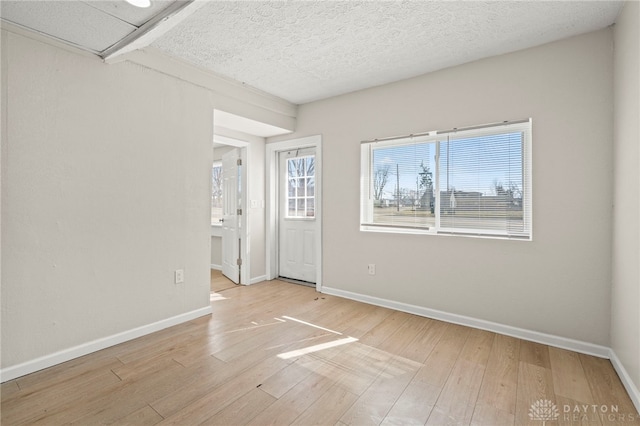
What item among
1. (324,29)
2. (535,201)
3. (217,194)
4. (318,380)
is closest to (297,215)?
(217,194)

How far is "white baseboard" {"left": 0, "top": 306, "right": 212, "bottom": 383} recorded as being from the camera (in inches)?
79.8

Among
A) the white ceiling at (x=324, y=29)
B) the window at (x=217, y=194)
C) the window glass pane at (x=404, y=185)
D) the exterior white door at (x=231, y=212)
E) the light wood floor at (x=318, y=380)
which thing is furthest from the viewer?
Answer: the window at (x=217, y=194)

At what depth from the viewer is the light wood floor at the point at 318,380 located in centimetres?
168

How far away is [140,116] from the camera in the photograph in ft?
8.77

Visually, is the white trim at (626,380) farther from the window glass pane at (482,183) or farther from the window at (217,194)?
the window at (217,194)

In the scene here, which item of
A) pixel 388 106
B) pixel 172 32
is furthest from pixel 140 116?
pixel 388 106

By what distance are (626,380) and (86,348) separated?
3842mm

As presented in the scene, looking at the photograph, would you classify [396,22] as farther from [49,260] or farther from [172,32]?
[49,260]

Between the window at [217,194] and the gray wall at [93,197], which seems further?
the window at [217,194]

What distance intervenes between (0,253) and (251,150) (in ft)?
9.64

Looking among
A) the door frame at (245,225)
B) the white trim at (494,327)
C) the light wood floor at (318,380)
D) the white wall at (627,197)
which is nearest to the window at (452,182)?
the white wall at (627,197)

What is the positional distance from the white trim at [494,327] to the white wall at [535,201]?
0.05 m

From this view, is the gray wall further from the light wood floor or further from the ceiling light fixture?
the ceiling light fixture

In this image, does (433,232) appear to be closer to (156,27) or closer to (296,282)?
(296,282)
